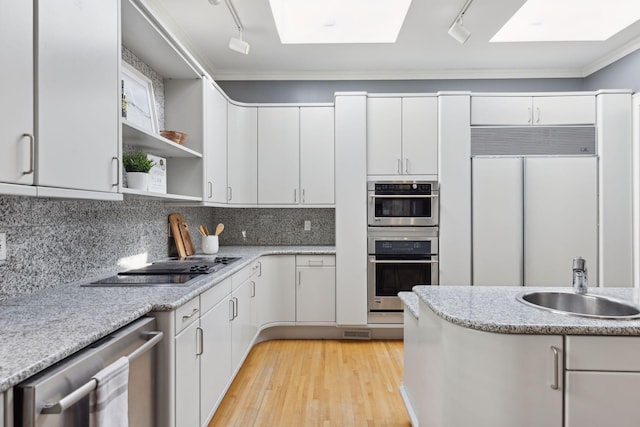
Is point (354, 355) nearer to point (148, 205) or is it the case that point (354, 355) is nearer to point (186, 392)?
point (186, 392)

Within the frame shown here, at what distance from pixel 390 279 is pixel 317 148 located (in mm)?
1490

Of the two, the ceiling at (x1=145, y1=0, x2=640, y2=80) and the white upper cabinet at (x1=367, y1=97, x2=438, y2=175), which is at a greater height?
the ceiling at (x1=145, y1=0, x2=640, y2=80)

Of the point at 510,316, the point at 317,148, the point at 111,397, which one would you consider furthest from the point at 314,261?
the point at 111,397

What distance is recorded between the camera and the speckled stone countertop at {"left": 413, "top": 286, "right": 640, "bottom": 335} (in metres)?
1.26

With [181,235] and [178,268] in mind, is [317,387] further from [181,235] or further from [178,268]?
[181,235]

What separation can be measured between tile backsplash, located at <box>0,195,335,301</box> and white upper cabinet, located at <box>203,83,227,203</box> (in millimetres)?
391

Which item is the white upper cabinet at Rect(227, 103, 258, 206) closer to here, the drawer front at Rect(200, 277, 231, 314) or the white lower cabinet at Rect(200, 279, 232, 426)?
the drawer front at Rect(200, 277, 231, 314)

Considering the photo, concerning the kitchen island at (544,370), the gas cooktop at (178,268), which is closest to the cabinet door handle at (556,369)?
the kitchen island at (544,370)

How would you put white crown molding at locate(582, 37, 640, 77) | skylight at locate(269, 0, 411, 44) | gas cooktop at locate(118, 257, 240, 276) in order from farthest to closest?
1. white crown molding at locate(582, 37, 640, 77)
2. skylight at locate(269, 0, 411, 44)
3. gas cooktop at locate(118, 257, 240, 276)

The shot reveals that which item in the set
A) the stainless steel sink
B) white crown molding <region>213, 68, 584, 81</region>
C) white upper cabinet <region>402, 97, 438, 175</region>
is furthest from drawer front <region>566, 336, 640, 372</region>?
white crown molding <region>213, 68, 584, 81</region>

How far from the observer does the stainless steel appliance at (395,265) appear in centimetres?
355

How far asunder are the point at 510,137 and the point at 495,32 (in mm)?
933

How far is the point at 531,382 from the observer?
4.20 ft

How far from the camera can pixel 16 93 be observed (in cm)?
112
